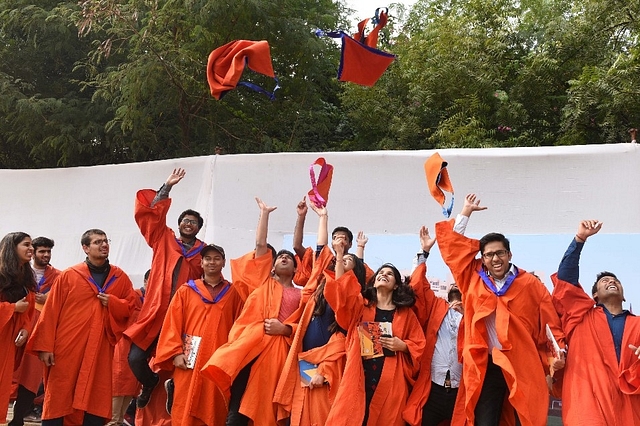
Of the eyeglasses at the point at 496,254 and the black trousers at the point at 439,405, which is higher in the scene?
the eyeglasses at the point at 496,254

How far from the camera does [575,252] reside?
157 inches

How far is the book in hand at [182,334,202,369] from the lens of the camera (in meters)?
4.58

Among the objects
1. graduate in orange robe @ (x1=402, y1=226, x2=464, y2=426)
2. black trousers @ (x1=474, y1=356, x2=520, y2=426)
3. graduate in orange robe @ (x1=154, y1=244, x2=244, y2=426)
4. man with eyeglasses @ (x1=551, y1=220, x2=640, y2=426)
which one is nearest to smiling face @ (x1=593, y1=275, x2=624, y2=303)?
man with eyeglasses @ (x1=551, y1=220, x2=640, y2=426)

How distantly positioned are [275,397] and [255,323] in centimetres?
46

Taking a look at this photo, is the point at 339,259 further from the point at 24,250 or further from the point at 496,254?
the point at 24,250

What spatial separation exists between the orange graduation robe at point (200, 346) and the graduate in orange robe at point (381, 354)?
962 millimetres

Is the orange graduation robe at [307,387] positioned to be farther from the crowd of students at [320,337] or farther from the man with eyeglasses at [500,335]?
the man with eyeglasses at [500,335]

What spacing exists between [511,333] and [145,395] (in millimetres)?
2561

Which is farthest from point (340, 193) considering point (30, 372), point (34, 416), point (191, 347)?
point (34, 416)

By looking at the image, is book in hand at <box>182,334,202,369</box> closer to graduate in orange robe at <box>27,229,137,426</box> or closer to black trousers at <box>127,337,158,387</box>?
black trousers at <box>127,337,158,387</box>

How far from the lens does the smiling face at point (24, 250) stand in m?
4.73

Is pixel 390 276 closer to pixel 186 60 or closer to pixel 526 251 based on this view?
pixel 526 251

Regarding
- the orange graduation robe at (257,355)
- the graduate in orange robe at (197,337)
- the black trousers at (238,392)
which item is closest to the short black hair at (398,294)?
the orange graduation robe at (257,355)

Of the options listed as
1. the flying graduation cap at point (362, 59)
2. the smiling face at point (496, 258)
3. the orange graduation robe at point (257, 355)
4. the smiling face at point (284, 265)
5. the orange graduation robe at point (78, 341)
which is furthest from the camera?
the flying graduation cap at point (362, 59)
